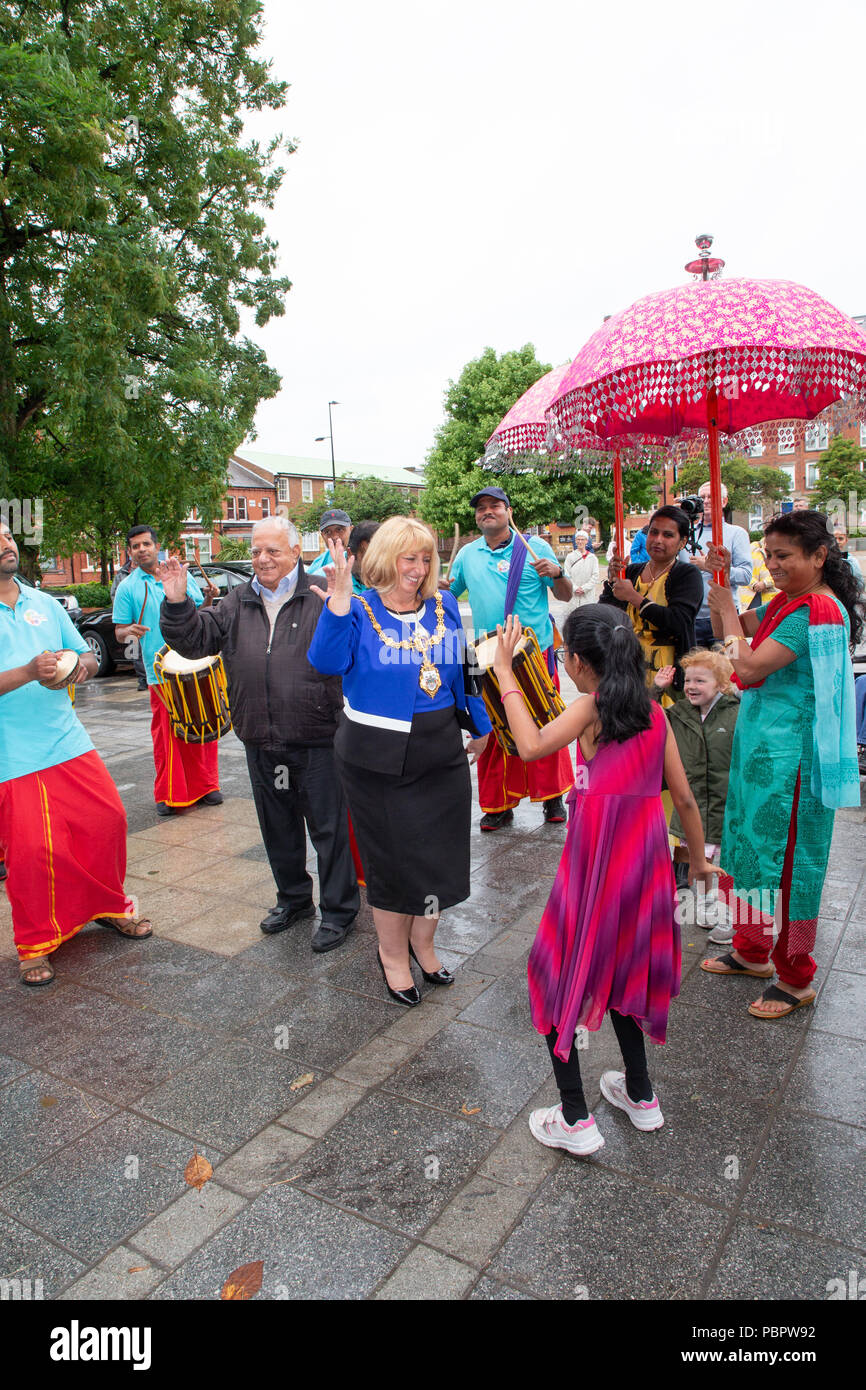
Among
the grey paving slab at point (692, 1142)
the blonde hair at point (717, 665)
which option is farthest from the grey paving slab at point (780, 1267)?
the blonde hair at point (717, 665)

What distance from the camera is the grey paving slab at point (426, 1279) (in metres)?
2.08

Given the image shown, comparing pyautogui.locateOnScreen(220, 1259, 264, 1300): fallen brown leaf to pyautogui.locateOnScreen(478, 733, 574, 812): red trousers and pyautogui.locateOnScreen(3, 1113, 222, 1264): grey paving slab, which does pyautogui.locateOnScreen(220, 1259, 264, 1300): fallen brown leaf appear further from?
pyautogui.locateOnScreen(478, 733, 574, 812): red trousers

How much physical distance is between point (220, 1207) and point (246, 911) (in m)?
2.18

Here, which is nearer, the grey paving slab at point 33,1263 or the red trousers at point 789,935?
the grey paving slab at point 33,1263

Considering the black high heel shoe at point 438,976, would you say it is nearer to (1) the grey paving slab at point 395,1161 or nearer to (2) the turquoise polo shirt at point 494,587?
(1) the grey paving slab at point 395,1161

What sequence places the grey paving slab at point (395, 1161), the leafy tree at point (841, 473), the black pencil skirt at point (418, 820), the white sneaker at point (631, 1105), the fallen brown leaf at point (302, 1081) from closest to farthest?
the grey paving slab at point (395, 1161), the white sneaker at point (631, 1105), the fallen brown leaf at point (302, 1081), the black pencil skirt at point (418, 820), the leafy tree at point (841, 473)

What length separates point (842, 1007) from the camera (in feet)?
10.9

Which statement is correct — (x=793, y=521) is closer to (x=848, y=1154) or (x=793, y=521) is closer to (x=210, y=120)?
(x=848, y=1154)

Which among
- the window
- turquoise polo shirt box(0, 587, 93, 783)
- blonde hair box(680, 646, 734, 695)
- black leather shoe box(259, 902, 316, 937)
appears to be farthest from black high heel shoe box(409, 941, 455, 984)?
the window

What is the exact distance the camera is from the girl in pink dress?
2.40 m

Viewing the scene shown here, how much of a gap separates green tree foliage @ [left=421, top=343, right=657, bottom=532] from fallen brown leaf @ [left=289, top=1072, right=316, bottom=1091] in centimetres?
2981

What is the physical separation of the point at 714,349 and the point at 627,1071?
2.65 m
